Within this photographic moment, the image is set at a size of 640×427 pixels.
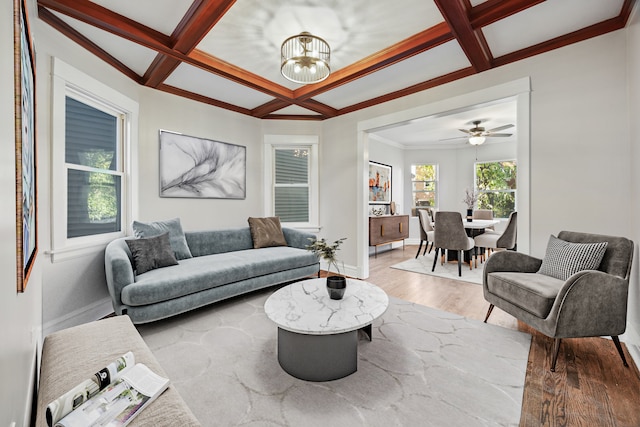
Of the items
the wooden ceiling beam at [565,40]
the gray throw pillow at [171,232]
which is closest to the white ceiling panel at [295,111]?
the gray throw pillow at [171,232]

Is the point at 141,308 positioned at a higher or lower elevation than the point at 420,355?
higher

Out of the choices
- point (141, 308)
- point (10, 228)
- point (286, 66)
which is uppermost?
point (286, 66)

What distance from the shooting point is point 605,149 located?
2.34 metres

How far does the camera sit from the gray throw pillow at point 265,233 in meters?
4.00

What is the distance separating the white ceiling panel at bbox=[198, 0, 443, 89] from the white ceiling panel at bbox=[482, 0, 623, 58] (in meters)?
0.60

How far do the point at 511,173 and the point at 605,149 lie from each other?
4700 millimetres

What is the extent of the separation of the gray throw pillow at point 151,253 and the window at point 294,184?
6.51ft

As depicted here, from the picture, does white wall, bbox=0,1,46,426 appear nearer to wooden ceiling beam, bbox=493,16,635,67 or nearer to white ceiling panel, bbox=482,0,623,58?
white ceiling panel, bbox=482,0,623,58

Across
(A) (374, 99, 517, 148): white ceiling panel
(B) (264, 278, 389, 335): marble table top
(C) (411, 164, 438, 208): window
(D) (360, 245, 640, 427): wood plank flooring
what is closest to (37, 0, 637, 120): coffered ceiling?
(A) (374, 99, 517, 148): white ceiling panel

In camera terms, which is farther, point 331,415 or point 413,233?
point 413,233

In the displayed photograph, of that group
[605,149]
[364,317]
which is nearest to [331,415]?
[364,317]

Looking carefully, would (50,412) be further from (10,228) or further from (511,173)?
(511,173)

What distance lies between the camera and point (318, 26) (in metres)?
2.35

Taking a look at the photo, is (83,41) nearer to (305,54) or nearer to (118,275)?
(305,54)
